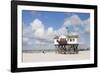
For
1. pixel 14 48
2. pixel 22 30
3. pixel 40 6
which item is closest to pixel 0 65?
pixel 14 48

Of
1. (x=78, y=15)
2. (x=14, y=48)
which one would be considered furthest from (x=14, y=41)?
(x=78, y=15)

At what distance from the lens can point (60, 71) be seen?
1.85 meters

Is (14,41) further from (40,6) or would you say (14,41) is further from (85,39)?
(85,39)

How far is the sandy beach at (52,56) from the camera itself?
1.76m

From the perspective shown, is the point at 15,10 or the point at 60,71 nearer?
the point at 15,10

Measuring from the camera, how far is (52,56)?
183cm

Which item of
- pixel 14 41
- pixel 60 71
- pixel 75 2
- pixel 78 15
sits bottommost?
pixel 60 71

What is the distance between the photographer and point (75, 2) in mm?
1900

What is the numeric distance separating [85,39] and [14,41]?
2.29 feet

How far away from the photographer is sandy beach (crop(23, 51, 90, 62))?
1.76 meters

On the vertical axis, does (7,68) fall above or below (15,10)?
below

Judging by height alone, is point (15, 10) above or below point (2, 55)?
above

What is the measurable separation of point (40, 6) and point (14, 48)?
0.44 metres

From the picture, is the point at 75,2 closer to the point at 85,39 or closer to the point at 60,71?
the point at 85,39
